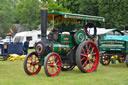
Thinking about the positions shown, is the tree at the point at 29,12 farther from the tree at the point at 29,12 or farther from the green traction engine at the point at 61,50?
the green traction engine at the point at 61,50

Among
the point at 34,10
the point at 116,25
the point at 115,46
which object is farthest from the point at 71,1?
the point at 115,46

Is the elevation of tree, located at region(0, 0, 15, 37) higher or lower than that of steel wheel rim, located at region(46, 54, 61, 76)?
higher

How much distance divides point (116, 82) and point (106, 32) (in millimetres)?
24144

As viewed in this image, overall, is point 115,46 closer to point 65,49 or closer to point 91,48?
point 91,48

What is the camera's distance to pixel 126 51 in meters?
11.3

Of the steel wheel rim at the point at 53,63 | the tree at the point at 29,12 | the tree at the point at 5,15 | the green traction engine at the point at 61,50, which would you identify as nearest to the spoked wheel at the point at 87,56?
the green traction engine at the point at 61,50

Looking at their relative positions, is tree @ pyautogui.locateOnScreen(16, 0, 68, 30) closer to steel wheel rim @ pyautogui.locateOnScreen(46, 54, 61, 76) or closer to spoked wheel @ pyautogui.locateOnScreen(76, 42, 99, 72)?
spoked wheel @ pyautogui.locateOnScreen(76, 42, 99, 72)

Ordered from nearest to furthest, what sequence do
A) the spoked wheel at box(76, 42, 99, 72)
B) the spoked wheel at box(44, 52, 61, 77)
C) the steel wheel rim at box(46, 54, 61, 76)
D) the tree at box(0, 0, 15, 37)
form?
the spoked wheel at box(44, 52, 61, 77)
the steel wheel rim at box(46, 54, 61, 76)
the spoked wheel at box(76, 42, 99, 72)
the tree at box(0, 0, 15, 37)

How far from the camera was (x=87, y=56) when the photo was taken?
9.60 metres

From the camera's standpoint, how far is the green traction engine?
28.2 feet

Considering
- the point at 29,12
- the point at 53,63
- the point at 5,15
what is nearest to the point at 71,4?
the point at 29,12

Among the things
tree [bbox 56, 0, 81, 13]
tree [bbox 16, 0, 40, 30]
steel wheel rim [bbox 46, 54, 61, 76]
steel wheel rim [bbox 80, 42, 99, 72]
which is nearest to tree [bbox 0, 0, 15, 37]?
tree [bbox 16, 0, 40, 30]

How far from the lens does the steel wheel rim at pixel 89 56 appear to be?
9.57m

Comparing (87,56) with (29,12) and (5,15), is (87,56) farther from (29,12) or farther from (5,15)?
(5,15)
